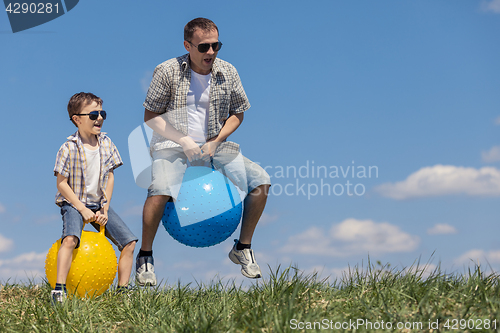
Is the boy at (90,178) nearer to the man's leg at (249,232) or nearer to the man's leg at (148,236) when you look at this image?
the man's leg at (148,236)

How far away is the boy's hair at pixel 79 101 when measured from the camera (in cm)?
559

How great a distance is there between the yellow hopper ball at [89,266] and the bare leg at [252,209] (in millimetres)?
1680

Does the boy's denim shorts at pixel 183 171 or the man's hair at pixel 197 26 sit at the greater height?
the man's hair at pixel 197 26

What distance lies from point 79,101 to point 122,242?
68.7 inches

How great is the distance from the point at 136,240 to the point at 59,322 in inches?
53.3

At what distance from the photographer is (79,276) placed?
204 inches

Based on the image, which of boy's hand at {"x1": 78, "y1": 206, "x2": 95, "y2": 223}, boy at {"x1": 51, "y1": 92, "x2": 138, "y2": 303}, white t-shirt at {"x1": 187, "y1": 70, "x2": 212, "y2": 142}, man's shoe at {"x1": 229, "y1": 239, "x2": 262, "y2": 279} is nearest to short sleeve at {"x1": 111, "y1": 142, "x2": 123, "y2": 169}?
boy at {"x1": 51, "y1": 92, "x2": 138, "y2": 303}

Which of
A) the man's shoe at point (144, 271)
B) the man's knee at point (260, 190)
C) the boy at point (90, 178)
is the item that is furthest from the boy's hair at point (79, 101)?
the man's knee at point (260, 190)

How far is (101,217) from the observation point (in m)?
5.48

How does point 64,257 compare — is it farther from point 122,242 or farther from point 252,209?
point 252,209

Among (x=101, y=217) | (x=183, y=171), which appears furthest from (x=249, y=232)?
(x=101, y=217)

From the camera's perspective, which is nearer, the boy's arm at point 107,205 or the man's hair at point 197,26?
the boy's arm at point 107,205

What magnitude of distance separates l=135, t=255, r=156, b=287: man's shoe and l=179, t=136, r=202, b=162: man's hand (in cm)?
136

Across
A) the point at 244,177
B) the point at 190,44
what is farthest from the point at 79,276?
the point at 190,44
